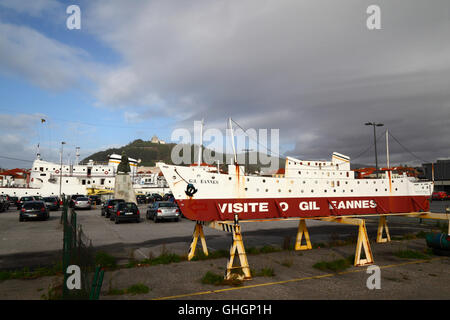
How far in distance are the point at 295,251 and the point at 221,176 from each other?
16.5 feet

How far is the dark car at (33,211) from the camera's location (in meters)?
23.2

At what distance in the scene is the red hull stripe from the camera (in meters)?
10.8

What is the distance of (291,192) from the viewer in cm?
1218

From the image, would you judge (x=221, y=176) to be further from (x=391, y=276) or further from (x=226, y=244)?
(x=391, y=276)

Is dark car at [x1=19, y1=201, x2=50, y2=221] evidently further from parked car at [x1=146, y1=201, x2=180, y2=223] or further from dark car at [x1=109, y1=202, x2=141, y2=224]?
parked car at [x1=146, y1=201, x2=180, y2=223]

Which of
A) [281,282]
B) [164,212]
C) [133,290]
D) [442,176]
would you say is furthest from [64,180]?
[442,176]

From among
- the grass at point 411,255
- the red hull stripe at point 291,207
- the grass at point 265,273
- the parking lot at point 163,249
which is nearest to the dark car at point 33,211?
the parking lot at point 163,249

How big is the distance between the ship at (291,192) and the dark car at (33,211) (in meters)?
18.8

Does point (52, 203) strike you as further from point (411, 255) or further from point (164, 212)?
point (411, 255)

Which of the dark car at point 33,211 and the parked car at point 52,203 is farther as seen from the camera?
the parked car at point 52,203

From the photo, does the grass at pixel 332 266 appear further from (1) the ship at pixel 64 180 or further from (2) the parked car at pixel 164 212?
(1) the ship at pixel 64 180

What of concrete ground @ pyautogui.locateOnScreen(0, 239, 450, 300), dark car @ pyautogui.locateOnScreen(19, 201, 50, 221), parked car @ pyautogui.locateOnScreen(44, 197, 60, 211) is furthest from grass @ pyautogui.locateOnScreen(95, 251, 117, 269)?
parked car @ pyautogui.locateOnScreen(44, 197, 60, 211)
